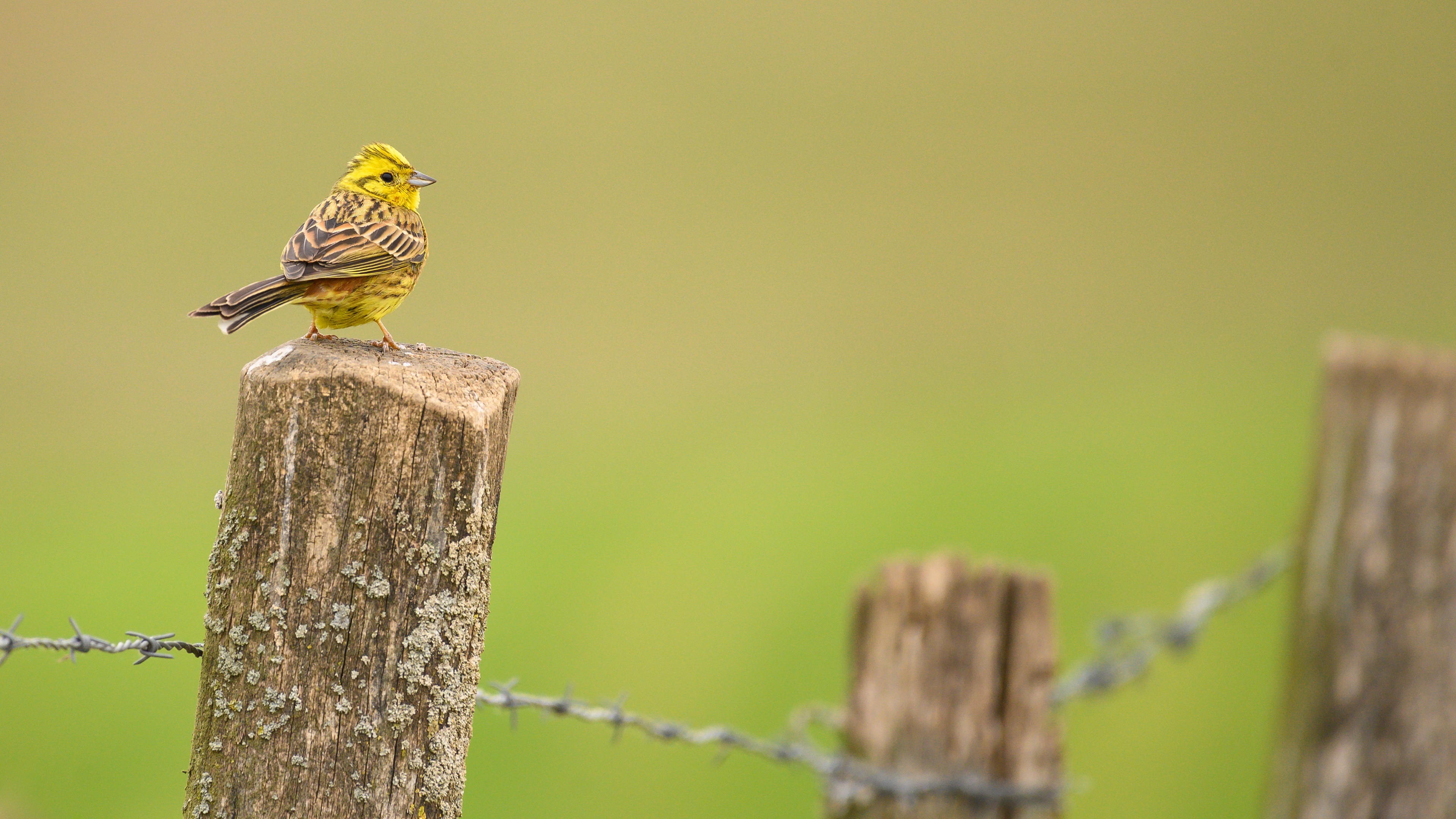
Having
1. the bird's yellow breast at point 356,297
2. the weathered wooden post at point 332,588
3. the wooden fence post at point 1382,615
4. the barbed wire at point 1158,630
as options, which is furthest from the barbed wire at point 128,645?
the wooden fence post at point 1382,615

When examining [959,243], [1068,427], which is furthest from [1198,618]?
[959,243]

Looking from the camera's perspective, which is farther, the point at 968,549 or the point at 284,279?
the point at 968,549

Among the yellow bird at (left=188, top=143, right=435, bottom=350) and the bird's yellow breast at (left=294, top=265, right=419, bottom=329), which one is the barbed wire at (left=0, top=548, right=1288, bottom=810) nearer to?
the yellow bird at (left=188, top=143, right=435, bottom=350)

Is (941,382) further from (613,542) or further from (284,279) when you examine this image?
(284,279)

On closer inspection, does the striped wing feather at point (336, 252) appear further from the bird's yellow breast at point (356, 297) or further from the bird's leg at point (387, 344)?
the bird's leg at point (387, 344)

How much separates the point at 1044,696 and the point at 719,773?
4.72 m

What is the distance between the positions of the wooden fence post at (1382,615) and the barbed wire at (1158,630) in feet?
1.63

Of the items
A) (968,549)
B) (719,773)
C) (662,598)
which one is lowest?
(719,773)

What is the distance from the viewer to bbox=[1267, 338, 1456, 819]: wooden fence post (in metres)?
3.56

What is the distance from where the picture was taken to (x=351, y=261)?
298 centimetres

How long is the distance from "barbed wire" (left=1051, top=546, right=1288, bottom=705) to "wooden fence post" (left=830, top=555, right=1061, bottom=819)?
3.10ft

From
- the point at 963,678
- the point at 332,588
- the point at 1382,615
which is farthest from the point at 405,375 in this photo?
the point at 1382,615

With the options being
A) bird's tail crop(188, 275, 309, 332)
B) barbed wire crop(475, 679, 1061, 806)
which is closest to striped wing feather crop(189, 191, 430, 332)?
bird's tail crop(188, 275, 309, 332)

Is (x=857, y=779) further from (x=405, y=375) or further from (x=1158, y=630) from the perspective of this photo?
(x=405, y=375)
